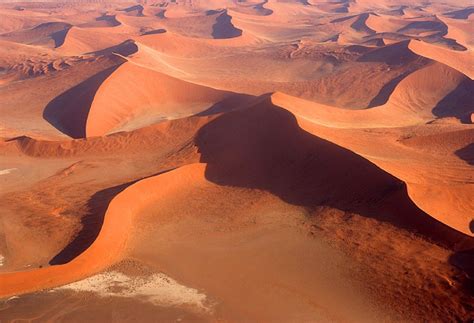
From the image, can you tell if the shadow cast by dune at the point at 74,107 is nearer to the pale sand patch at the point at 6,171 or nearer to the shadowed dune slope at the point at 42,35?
the pale sand patch at the point at 6,171

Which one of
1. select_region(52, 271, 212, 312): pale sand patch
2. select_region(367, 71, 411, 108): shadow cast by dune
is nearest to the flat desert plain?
select_region(52, 271, 212, 312): pale sand patch

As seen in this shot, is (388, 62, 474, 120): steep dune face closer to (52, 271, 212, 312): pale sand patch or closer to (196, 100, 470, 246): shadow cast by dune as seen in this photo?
(196, 100, 470, 246): shadow cast by dune

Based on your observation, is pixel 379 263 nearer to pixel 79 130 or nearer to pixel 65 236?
pixel 65 236

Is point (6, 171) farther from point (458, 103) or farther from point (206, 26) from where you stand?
point (206, 26)

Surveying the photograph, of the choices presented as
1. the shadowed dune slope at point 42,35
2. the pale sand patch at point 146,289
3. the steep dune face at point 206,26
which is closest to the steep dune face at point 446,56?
the steep dune face at point 206,26

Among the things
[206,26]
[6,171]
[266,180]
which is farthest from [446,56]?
[206,26]

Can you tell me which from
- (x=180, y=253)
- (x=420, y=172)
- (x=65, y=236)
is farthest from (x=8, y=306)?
(x=420, y=172)
